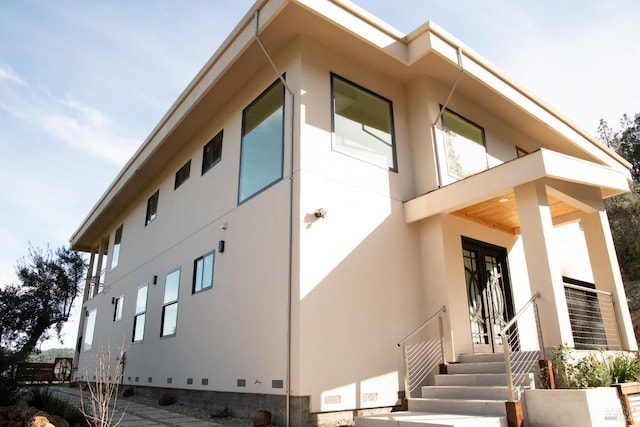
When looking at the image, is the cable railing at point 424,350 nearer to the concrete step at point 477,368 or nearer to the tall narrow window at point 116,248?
the concrete step at point 477,368

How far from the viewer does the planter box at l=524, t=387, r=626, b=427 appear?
13.7 ft

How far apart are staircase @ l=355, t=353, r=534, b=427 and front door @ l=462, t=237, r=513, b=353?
39.5 inches

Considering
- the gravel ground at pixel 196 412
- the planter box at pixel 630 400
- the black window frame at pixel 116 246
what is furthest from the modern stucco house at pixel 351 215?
the black window frame at pixel 116 246

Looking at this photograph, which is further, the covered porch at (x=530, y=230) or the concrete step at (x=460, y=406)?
the covered porch at (x=530, y=230)

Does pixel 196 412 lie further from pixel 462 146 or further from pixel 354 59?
pixel 462 146

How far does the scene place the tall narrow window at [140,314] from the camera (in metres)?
10.2

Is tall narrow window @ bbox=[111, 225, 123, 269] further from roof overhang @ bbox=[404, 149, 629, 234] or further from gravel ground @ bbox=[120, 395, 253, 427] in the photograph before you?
roof overhang @ bbox=[404, 149, 629, 234]

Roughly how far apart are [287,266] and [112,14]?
6.29 m

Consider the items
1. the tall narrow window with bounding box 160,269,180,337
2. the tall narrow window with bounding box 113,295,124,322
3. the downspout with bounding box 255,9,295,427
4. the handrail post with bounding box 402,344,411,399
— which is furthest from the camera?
the tall narrow window with bounding box 113,295,124,322

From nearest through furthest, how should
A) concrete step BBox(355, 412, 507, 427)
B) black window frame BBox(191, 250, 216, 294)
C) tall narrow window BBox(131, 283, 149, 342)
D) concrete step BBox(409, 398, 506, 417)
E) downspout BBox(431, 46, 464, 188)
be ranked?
concrete step BBox(355, 412, 507, 427)
concrete step BBox(409, 398, 506, 417)
downspout BBox(431, 46, 464, 188)
black window frame BBox(191, 250, 216, 294)
tall narrow window BBox(131, 283, 149, 342)

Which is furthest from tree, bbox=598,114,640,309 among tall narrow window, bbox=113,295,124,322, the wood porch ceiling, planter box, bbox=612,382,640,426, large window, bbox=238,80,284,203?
tall narrow window, bbox=113,295,124,322

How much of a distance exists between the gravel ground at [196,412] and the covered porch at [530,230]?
3003 mm

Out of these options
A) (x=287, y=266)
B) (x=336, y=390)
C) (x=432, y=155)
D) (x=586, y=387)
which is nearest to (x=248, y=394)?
(x=336, y=390)

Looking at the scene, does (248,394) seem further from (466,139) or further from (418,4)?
(418,4)
